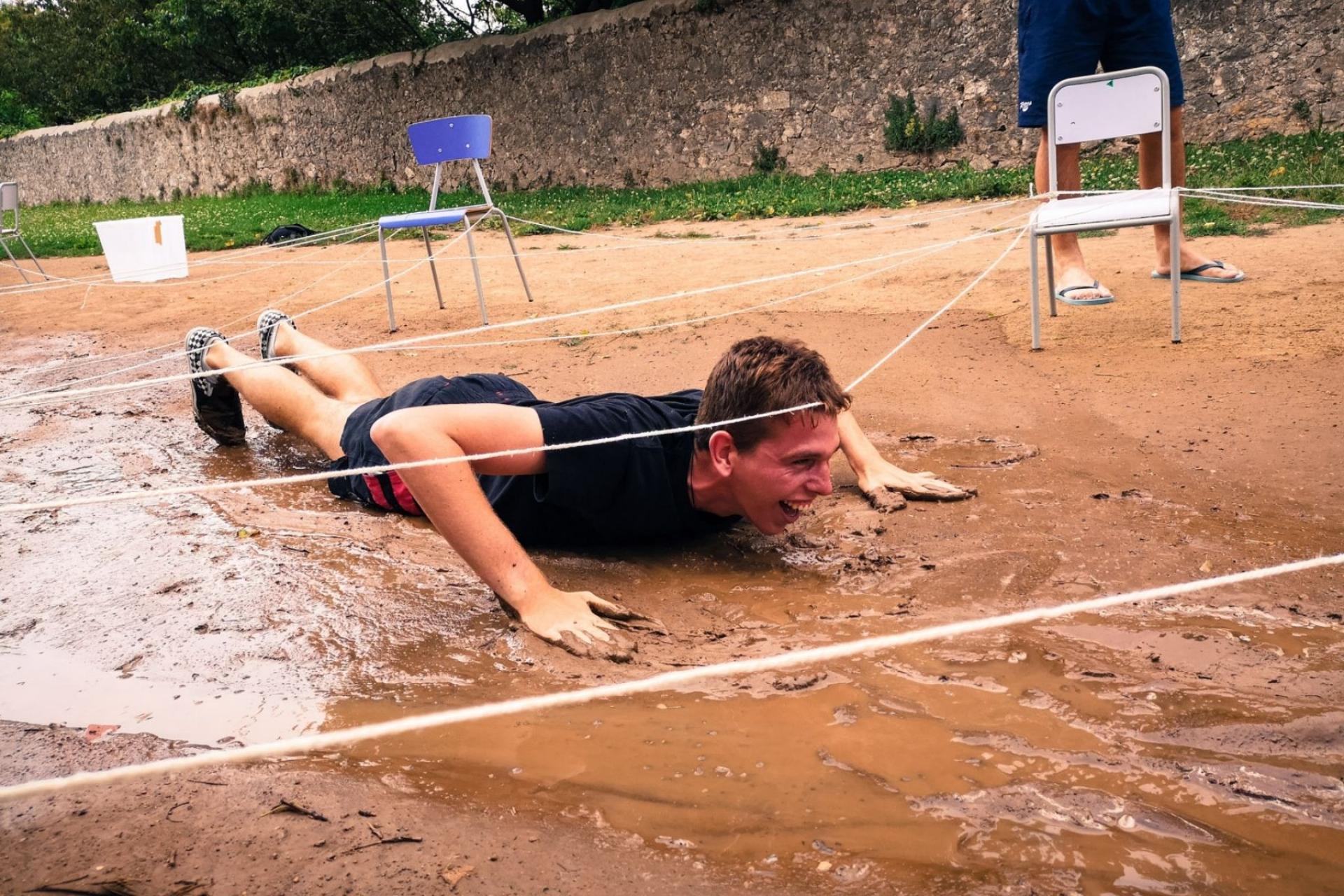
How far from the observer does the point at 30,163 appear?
2636 centimetres

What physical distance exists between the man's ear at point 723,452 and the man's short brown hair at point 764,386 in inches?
0.6

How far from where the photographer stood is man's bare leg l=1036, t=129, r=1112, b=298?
5035mm

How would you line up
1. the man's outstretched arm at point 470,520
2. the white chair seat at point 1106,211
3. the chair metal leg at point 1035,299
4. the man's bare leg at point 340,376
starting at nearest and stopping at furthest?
the man's outstretched arm at point 470,520 → the man's bare leg at point 340,376 → the white chair seat at point 1106,211 → the chair metal leg at point 1035,299

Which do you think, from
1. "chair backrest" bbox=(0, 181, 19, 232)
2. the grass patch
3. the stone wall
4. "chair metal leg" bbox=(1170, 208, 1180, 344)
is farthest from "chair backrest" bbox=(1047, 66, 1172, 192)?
"chair backrest" bbox=(0, 181, 19, 232)

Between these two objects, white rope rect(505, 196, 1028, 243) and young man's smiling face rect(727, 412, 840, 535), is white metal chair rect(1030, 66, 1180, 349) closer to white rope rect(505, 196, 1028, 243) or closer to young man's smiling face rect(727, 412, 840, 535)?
young man's smiling face rect(727, 412, 840, 535)

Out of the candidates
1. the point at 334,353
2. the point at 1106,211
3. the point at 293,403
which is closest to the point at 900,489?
the point at 1106,211

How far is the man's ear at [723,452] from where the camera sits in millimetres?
2670

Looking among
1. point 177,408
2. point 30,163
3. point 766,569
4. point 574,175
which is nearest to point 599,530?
point 766,569

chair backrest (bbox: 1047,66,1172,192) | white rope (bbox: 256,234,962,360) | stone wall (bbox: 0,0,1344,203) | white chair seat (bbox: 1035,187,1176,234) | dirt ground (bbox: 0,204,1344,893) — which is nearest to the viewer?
dirt ground (bbox: 0,204,1344,893)

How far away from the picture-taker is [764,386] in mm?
2627

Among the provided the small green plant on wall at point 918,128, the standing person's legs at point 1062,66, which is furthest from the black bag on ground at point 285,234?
the standing person's legs at point 1062,66

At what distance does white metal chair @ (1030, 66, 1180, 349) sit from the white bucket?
633 centimetres

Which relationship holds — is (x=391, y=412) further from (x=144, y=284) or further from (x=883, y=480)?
(x=144, y=284)

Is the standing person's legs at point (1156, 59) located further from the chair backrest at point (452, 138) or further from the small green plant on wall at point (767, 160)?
the small green plant on wall at point (767, 160)
